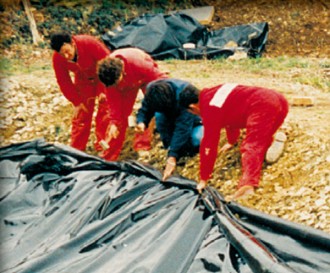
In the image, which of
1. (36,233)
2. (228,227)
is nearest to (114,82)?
(36,233)

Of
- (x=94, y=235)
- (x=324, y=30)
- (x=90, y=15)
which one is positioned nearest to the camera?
(x=94, y=235)

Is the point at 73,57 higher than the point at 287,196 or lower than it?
higher

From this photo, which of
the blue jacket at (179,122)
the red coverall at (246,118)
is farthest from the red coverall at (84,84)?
the red coverall at (246,118)

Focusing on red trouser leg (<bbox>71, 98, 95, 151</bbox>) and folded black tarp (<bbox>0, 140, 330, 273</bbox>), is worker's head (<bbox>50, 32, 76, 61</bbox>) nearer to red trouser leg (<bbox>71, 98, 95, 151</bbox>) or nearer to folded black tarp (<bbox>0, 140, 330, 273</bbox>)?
red trouser leg (<bbox>71, 98, 95, 151</bbox>)

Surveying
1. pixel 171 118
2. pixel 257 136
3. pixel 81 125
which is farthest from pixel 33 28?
pixel 257 136

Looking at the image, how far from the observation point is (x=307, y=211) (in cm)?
250

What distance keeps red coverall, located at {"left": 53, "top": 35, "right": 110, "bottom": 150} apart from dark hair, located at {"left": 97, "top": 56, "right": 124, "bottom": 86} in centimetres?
55

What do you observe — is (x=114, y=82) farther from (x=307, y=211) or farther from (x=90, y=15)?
(x=90, y=15)

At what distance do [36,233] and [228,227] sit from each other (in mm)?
1033

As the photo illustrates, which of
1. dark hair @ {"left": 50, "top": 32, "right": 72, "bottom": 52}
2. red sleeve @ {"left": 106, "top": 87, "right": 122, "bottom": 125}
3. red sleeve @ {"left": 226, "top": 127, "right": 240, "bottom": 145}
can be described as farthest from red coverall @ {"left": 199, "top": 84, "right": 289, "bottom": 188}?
dark hair @ {"left": 50, "top": 32, "right": 72, "bottom": 52}

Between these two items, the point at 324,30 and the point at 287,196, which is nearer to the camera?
the point at 287,196

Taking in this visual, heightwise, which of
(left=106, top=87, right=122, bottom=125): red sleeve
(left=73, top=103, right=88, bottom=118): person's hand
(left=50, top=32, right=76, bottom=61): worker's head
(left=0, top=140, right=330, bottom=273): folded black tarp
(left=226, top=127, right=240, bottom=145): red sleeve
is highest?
(left=50, top=32, right=76, bottom=61): worker's head

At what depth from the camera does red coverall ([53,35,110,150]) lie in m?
3.62

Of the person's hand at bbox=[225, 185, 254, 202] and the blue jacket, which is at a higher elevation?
the blue jacket
